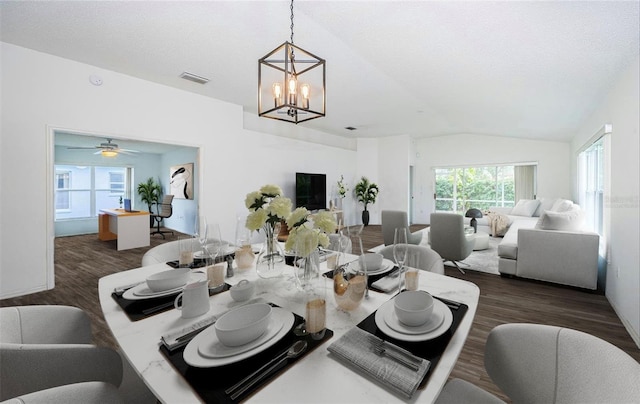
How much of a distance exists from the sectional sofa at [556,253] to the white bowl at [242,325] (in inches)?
140

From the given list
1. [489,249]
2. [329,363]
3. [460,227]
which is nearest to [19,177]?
[329,363]

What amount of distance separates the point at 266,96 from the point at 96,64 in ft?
7.19

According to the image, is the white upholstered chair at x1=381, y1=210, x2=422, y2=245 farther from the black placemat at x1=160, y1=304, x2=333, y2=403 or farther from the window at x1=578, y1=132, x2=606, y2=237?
the black placemat at x1=160, y1=304, x2=333, y2=403

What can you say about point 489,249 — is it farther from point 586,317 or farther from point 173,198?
point 173,198

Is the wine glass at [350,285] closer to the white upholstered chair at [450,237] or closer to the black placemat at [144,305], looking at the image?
the black placemat at [144,305]

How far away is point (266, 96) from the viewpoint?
4305 mm

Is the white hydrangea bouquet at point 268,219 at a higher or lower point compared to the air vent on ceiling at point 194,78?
lower

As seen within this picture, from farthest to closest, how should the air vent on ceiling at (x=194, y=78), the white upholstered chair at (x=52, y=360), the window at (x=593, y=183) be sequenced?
the air vent on ceiling at (x=194, y=78), the window at (x=593, y=183), the white upholstered chair at (x=52, y=360)

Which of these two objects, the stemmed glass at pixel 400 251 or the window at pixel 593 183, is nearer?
the stemmed glass at pixel 400 251

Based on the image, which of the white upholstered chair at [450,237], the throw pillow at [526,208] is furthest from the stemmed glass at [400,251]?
the throw pillow at [526,208]

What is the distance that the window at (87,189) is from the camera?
7.08 meters

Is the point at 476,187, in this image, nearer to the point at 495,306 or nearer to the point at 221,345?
the point at 495,306

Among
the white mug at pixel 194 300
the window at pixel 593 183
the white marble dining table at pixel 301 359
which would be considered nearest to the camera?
the white marble dining table at pixel 301 359

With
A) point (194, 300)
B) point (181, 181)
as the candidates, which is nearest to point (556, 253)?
point (194, 300)
